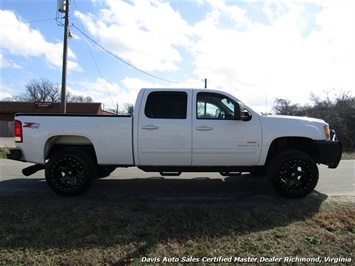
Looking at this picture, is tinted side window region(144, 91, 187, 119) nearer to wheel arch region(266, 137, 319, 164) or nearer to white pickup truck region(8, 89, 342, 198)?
white pickup truck region(8, 89, 342, 198)

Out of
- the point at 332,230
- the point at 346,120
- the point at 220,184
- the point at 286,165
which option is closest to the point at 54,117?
the point at 220,184

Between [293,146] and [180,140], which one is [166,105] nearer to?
[180,140]

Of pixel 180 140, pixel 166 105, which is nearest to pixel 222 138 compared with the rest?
pixel 180 140

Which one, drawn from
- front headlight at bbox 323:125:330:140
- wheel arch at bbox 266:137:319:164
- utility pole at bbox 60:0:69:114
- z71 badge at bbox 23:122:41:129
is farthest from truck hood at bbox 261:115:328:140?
utility pole at bbox 60:0:69:114

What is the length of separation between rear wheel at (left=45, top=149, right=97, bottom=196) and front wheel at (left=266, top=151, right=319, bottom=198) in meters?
3.32

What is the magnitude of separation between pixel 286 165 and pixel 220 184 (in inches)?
69.7

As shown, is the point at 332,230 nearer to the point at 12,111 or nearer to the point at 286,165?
the point at 286,165

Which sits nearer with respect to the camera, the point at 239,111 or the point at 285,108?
the point at 239,111

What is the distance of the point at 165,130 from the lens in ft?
17.2

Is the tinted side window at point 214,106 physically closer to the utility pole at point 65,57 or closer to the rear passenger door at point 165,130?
the rear passenger door at point 165,130

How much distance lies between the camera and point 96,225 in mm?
4082

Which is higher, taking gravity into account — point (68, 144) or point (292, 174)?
point (68, 144)

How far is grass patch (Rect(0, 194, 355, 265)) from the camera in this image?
338 centimetres

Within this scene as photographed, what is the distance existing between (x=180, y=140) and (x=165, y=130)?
0.33m
